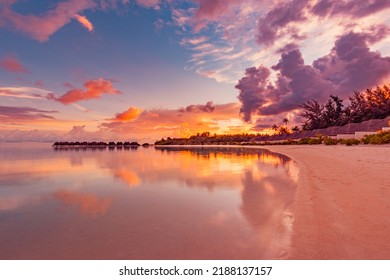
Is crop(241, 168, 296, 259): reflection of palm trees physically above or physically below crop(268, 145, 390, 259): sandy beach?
below

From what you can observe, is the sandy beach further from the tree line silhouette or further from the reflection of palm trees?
the tree line silhouette

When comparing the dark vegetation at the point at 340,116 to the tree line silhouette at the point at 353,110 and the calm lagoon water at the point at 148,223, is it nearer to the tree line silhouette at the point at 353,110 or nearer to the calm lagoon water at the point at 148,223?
the tree line silhouette at the point at 353,110

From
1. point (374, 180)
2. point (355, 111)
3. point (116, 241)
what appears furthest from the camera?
point (355, 111)

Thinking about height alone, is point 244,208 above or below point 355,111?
below

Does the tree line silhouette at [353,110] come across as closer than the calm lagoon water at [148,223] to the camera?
No

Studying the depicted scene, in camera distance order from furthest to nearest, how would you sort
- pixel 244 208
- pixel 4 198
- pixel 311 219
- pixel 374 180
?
pixel 374 180 → pixel 4 198 → pixel 244 208 → pixel 311 219

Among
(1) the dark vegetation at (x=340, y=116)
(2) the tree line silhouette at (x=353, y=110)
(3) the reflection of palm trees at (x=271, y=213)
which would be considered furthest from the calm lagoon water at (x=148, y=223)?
(2) the tree line silhouette at (x=353, y=110)

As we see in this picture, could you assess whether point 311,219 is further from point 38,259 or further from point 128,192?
point 128,192

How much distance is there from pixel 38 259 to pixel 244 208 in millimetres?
4616

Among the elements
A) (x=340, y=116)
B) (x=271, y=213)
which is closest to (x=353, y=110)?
(x=340, y=116)

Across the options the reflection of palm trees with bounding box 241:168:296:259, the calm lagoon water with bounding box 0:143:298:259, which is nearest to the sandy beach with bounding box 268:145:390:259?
the reflection of palm trees with bounding box 241:168:296:259

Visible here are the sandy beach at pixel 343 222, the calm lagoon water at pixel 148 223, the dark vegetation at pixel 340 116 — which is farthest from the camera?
the dark vegetation at pixel 340 116
